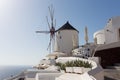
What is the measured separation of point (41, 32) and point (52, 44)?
21.7 ft

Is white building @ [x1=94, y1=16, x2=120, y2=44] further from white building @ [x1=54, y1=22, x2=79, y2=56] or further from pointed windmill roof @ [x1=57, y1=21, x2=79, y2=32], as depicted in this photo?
pointed windmill roof @ [x1=57, y1=21, x2=79, y2=32]

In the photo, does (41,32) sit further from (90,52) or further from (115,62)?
(115,62)

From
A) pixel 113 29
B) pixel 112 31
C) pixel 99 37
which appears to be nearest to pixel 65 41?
pixel 99 37

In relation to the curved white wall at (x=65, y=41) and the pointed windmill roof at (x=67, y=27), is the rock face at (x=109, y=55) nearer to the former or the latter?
the curved white wall at (x=65, y=41)

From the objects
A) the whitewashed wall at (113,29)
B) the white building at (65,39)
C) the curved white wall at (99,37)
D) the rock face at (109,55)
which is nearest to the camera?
the rock face at (109,55)

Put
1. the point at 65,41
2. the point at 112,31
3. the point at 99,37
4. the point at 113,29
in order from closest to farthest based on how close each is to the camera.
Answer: the point at 113,29 < the point at 112,31 < the point at 99,37 < the point at 65,41

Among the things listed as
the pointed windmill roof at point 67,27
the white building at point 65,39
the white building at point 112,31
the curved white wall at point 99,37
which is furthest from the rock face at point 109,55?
the pointed windmill roof at point 67,27

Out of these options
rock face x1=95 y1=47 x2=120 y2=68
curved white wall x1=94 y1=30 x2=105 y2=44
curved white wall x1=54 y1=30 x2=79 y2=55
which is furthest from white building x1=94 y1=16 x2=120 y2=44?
curved white wall x1=54 y1=30 x2=79 y2=55

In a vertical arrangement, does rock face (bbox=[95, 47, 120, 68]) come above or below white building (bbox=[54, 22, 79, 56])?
below

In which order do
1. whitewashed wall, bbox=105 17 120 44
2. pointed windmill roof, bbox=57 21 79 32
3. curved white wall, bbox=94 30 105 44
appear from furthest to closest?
1. pointed windmill roof, bbox=57 21 79 32
2. curved white wall, bbox=94 30 105 44
3. whitewashed wall, bbox=105 17 120 44

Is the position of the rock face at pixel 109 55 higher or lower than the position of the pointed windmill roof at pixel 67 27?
lower

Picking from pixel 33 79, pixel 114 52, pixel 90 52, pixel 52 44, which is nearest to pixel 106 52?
pixel 114 52

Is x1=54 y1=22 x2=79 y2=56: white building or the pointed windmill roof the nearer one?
x1=54 y1=22 x2=79 y2=56: white building

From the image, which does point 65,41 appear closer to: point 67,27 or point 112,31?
point 67,27
